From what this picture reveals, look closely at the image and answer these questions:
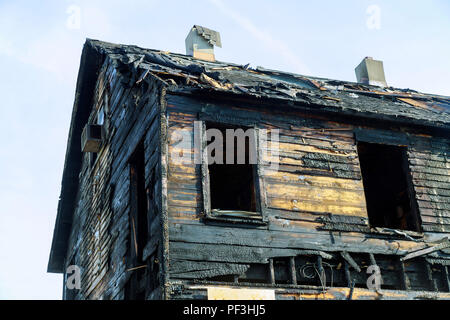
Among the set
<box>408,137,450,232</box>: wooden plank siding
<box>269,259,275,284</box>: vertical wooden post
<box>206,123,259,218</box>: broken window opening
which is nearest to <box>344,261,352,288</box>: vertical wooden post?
<box>269,259,275,284</box>: vertical wooden post

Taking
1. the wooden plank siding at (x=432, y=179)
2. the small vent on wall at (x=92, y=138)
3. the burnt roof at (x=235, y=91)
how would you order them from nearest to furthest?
the burnt roof at (x=235, y=91) < the wooden plank siding at (x=432, y=179) < the small vent on wall at (x=92, y=138)

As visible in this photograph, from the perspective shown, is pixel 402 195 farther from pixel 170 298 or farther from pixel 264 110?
pixel 170 298

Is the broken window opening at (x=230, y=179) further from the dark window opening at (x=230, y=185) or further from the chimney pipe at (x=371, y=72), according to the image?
the chimney pipe at (x=371, y=72)

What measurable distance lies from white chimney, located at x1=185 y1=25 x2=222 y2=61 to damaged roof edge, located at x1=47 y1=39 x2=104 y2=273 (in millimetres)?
2397

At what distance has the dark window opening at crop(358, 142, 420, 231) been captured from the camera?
43.6 ft

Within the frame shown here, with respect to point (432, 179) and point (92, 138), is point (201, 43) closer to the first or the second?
point (92, 138)

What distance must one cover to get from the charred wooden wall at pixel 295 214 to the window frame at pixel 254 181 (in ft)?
0.28

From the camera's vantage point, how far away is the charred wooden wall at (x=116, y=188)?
1055 centimetres

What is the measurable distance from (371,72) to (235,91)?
820 cm

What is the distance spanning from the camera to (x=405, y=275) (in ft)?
36.0

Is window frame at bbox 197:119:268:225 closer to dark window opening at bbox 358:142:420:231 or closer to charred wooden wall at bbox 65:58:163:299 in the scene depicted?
charred wooden wall at bbox 65:58:163:299

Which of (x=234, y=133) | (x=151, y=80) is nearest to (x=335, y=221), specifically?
(x=234, y=133)

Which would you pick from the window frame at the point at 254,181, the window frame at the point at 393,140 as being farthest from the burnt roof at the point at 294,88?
the window frame at the point at 254,181
